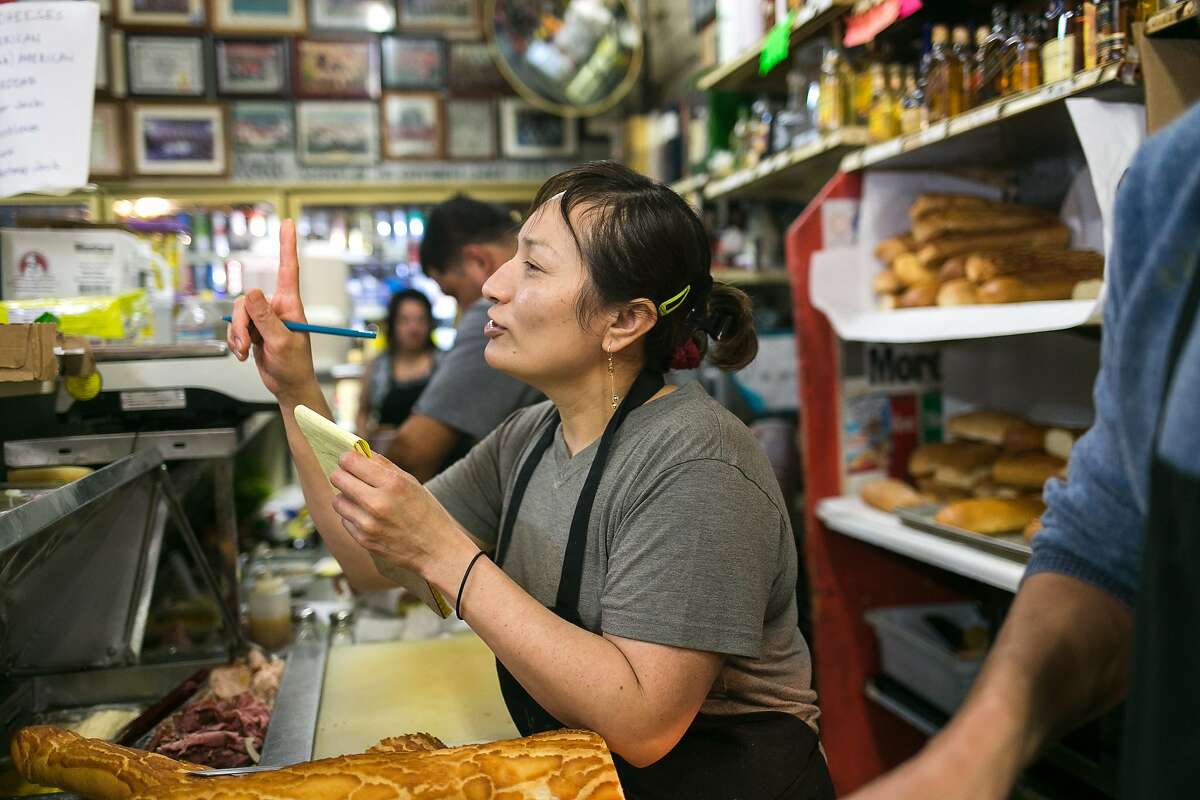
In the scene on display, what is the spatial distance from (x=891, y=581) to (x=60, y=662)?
2.25 m

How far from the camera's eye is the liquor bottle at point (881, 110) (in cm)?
257

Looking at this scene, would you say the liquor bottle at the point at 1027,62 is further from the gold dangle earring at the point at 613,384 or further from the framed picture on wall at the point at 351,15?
the framed picture on wall at the point at 351,15

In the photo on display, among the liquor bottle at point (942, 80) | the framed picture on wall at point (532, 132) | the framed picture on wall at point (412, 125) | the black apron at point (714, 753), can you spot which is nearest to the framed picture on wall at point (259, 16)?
the framed picture on wall at point (412, 125)

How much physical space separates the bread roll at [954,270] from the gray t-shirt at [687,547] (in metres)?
1.33

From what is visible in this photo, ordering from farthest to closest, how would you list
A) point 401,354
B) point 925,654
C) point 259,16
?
1. point 259,16
2. point 401,354
3. point 925,654

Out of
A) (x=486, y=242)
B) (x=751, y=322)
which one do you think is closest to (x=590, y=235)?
(x=751, y=322)

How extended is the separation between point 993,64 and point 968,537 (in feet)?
3.60

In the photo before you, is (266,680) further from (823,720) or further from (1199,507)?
(823,720)

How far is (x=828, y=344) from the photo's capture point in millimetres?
2918

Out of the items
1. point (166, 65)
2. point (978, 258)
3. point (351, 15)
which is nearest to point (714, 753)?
point (978, 258)

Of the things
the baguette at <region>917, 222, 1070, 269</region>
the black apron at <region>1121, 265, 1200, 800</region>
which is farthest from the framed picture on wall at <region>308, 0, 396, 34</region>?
the black apron at <region>1121, 265, 1200, 800</region>

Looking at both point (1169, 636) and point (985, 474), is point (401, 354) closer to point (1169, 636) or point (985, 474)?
point (985, 474)

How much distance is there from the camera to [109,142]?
6.34 meters

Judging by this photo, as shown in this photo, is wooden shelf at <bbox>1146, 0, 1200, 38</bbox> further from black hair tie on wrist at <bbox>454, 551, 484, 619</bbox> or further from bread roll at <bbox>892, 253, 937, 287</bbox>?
black hair tie on wrist at <bbox>454, 551, 484, 619</bbox>
